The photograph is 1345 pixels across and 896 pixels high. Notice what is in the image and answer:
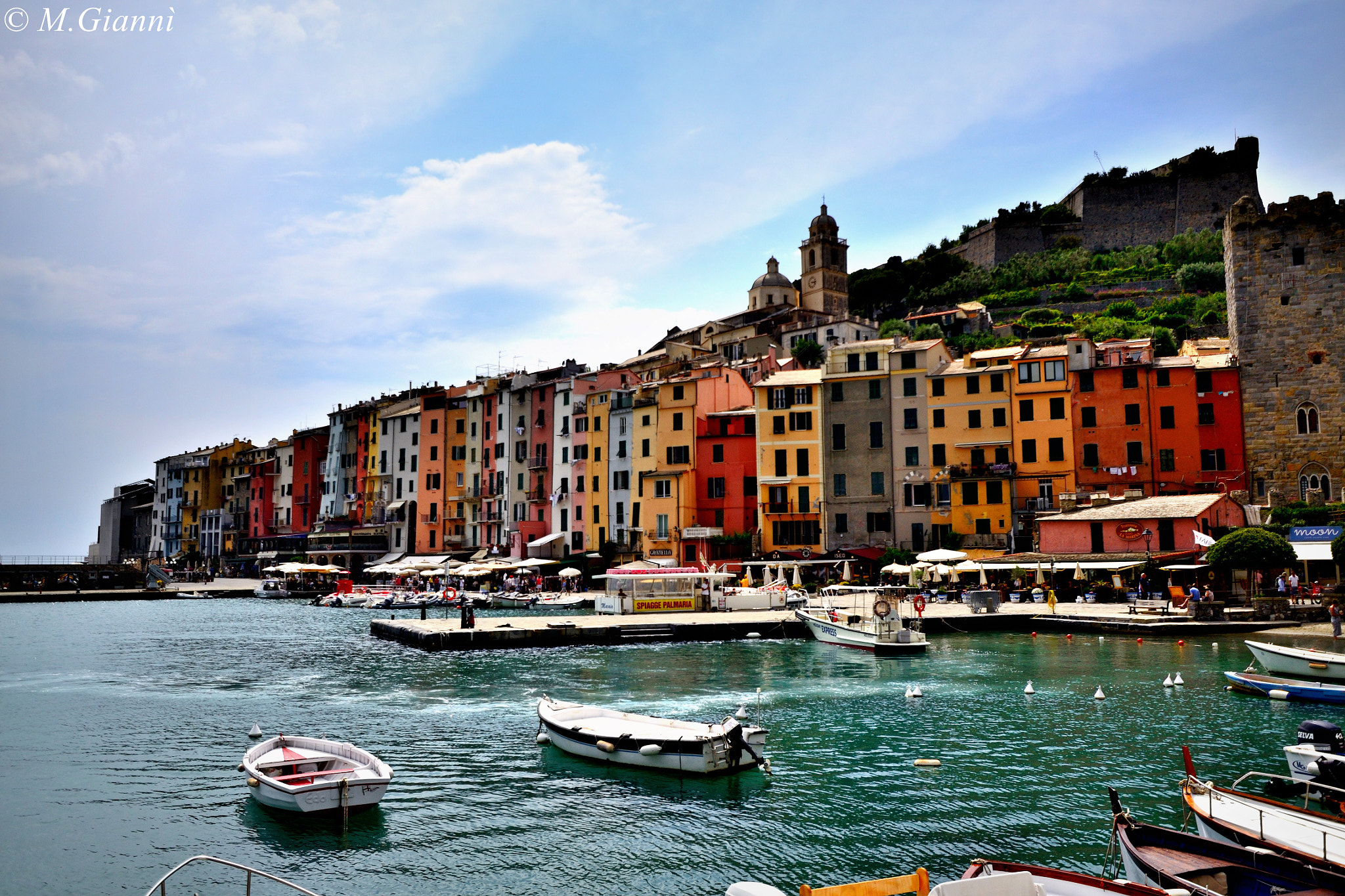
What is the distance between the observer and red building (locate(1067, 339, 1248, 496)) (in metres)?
54.6

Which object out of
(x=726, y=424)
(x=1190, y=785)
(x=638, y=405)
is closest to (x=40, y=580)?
(x=638, y=405)

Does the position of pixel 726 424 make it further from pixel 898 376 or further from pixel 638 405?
pixel 898 376

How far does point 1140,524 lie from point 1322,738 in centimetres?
3338

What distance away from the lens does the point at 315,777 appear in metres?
17.6

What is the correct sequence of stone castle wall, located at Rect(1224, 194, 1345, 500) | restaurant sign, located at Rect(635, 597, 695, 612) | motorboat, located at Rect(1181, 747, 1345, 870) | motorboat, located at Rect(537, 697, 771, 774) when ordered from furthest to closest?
stone castle wall, located at Rect(1224, 194, 1345, 500) → restaurant sign, located at Rect(635, 597, 695, 612) → motorboat, located at Rect(537, 697, 771, 774) → motorboat, located at Rect(1181, 747, 1345, 870)

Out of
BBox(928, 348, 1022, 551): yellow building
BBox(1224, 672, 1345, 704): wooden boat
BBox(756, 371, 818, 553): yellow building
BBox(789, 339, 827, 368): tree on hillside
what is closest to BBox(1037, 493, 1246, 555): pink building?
BBox(928, 348, 1022, 551): yellow building

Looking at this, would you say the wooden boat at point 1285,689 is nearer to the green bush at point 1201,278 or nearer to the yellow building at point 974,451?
the yellow building at point 974,451

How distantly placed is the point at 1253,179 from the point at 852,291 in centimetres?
4668

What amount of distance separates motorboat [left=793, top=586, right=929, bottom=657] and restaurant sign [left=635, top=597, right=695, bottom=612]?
7.51 m

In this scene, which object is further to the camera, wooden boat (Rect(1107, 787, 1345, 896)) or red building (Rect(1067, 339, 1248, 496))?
red building (Rect(1067, 339, 1248, 496))

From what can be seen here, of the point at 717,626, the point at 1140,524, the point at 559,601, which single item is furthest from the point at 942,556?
the point at 559,601

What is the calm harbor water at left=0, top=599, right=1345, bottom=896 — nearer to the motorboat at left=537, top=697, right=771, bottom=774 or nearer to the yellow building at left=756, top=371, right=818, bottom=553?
the motorboat at left=537, top=697, right=771, bottom=774

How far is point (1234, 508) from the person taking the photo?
50438 millimetres

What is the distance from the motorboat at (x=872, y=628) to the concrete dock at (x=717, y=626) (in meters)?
1.92
